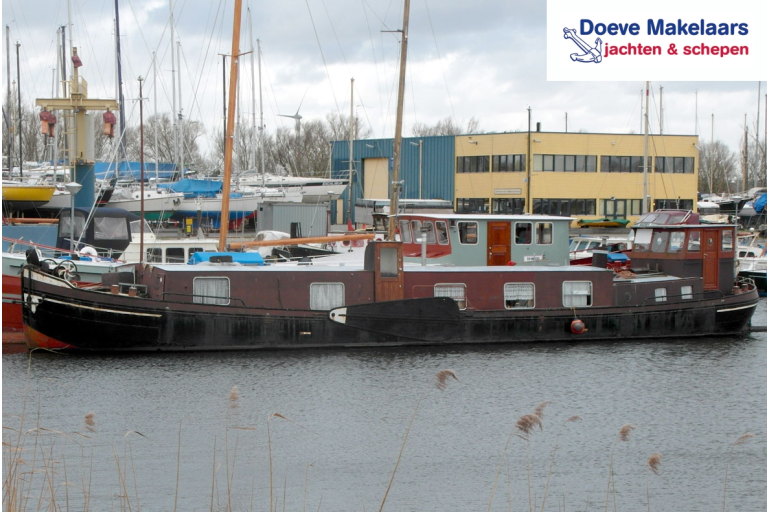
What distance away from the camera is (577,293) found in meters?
24.3

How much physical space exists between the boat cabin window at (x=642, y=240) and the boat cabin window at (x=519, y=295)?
5.38 m

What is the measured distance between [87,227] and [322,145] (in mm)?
55302

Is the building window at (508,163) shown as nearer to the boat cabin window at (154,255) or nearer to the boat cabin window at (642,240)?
the boat cabin window at (642,240)

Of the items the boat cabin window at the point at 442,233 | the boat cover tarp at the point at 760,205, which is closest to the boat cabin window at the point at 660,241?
the boat cabin window at the point at 442,233

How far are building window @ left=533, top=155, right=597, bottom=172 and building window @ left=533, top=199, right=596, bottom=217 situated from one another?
6.64 ft

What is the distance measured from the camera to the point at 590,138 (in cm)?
5803

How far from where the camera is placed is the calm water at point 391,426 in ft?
40.0

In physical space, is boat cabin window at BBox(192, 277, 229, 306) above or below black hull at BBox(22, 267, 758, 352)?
above

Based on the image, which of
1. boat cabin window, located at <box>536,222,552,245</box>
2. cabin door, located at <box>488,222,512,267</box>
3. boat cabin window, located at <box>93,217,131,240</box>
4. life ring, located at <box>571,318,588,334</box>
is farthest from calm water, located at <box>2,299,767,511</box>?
boat cabin window, located at <box>93,217,131,240</box>

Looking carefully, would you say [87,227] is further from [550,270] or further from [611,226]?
[611,226]

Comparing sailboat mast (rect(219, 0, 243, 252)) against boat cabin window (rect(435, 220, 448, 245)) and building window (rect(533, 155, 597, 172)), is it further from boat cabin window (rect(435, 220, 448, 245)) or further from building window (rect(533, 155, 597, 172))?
building window (rect(533, 155, 597, 172))

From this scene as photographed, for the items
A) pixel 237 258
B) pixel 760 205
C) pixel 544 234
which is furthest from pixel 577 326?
pixel 760 205

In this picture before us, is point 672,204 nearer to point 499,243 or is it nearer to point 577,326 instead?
point 499,243

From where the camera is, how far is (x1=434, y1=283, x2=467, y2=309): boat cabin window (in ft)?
76.5
